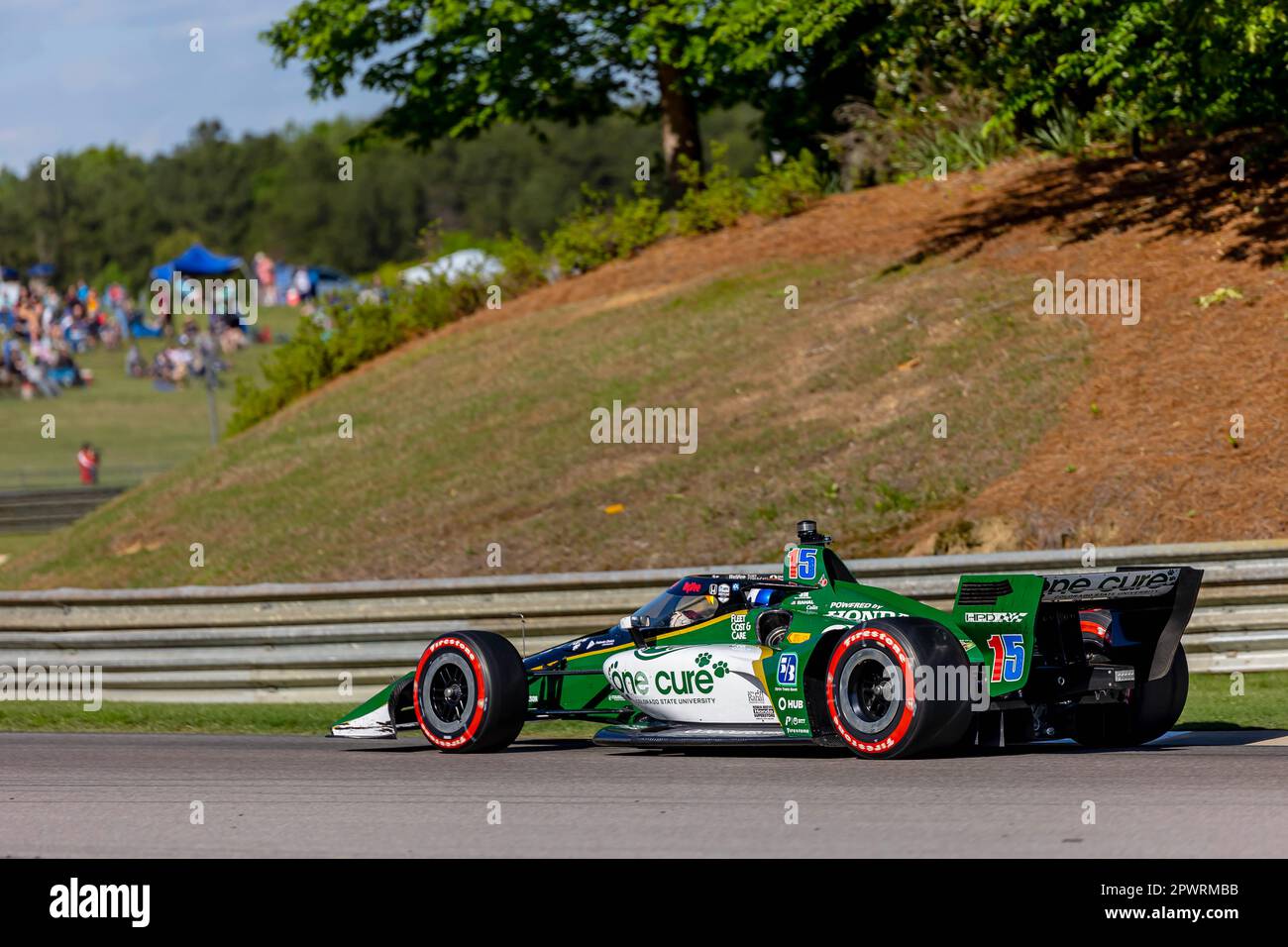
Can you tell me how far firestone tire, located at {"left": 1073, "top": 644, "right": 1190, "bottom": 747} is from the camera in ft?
30.2

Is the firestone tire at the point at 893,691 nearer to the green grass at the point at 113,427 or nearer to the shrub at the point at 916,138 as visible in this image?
the shrub at the point at 916,138

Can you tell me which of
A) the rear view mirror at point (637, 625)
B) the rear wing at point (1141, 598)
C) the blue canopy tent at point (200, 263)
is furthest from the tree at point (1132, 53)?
the blue canopy tent at point (200, 263)

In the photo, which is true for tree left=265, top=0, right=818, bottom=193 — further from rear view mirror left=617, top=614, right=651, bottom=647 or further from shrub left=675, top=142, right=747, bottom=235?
rear view mirror left=617, top=614, right=651, bottom=647

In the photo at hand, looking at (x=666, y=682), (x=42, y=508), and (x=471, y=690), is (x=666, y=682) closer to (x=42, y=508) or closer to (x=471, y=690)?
(x=471, y=690)

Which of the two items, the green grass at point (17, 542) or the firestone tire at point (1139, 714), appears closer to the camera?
the firestone tire at point (1139, 714)

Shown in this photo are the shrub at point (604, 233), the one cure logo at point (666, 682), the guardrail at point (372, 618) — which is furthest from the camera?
the shrub at point (604, 233)

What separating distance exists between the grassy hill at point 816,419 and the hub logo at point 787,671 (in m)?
6.52

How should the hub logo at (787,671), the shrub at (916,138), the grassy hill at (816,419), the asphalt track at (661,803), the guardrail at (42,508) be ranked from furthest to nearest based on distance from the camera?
the guardrail at (42,508)
the shrub at (916,138)
the grassy hill at (816,419)
the hub logo at (787,671)
the asphalt track at (661,803)

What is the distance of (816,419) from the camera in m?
18.4

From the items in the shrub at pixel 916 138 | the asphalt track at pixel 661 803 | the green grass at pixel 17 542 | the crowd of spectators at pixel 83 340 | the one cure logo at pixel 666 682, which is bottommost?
the asphalt track at pixel 661 803

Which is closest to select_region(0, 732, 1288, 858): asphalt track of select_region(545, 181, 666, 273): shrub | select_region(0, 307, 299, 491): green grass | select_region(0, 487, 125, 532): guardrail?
select_region(545, 181, 666, 273): shrub

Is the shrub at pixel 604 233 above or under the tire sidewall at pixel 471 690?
above

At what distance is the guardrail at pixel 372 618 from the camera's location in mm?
12188
